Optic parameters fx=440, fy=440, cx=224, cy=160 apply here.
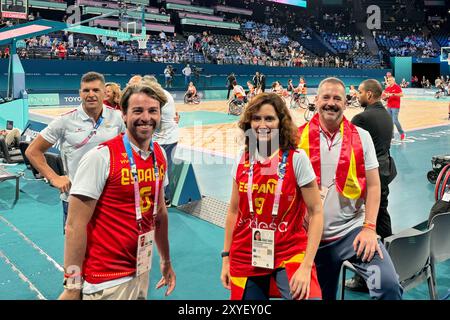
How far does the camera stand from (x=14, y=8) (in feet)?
49.7

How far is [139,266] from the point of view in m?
2.08

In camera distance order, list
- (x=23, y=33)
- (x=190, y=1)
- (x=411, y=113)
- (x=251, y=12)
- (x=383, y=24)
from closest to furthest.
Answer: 1. (x=23, y=33)
2. (x=411, y=113)
3. (x=190, y=1)
4. (x=251, y=12)
5. (x=383, y=24)

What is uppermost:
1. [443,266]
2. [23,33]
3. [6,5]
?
[6,5]

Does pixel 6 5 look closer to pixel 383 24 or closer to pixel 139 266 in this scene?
pixel 139 266

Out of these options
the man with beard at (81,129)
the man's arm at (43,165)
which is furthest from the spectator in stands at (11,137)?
the man's arm at (43,165)

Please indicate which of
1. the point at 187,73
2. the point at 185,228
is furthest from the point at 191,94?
the point at 185,228

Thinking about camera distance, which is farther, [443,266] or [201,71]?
[201,71]

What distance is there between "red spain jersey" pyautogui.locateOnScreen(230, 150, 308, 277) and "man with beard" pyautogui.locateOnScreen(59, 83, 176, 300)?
463 mm

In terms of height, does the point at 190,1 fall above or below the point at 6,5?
above

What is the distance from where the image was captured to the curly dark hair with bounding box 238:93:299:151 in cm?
227

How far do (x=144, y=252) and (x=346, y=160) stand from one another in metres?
1.33

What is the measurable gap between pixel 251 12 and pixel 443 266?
1679 inches

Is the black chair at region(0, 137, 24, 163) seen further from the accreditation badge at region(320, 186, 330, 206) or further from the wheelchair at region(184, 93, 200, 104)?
the wheelchair at region(184, 93, 200, 104)
